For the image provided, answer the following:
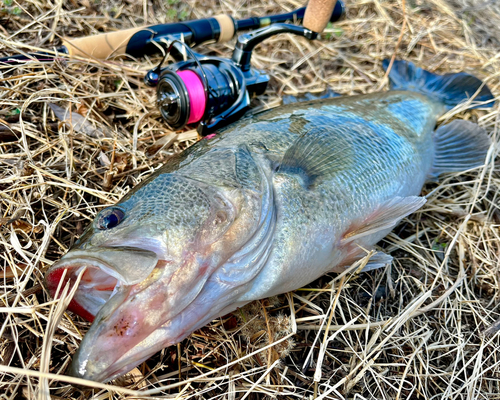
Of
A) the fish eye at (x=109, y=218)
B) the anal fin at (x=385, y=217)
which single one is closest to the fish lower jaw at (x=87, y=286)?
the fish eye at (x=109, y=218)

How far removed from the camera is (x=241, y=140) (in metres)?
2.13

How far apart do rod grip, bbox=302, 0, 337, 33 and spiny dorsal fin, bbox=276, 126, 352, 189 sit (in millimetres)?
1086

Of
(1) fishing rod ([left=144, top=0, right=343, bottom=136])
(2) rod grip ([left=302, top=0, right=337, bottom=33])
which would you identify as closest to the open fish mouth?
A: (1) fishing rod ([left=144, top=0, right=343, bottom=136])

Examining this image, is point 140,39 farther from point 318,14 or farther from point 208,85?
point 318,14

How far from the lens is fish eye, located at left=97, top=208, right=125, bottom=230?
163 cm

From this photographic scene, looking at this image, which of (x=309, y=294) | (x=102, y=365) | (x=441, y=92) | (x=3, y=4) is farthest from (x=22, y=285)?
(x=441, y=92)

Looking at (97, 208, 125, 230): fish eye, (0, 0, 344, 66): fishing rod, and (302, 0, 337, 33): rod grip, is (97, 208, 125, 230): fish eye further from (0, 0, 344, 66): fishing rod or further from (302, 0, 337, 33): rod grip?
(302, 0, 337, 33): rod grip

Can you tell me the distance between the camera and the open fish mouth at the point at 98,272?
144 centimetres

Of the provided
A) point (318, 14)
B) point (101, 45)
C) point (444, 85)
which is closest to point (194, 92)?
point (101, 45)

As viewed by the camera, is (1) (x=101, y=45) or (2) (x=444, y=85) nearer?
(1) (x=101, y=45)

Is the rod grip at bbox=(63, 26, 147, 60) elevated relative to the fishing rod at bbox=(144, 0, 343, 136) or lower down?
elevated

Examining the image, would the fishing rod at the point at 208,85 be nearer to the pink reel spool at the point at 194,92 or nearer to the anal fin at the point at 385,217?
the pink reel spool at the point at 194,92

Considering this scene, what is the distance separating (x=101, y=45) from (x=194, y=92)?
1.07 meters

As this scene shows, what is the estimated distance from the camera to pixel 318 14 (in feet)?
9.71
